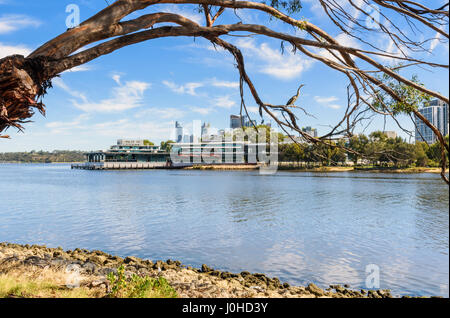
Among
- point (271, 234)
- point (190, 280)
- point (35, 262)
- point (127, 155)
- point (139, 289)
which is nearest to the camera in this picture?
point (139, 289)

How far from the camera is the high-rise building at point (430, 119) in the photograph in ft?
17.4

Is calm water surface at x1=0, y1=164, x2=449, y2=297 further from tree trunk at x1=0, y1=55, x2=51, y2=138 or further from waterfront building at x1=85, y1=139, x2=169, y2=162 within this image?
waterfront building at x1=85, y1=139, x2=169, y2=162

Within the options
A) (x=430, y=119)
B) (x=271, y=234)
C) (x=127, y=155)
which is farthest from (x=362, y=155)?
(x=127, y=155)

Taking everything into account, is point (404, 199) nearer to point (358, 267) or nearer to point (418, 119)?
point (358, 267)

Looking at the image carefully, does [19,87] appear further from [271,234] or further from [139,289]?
[271,234]

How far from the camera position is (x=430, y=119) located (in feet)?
20.8

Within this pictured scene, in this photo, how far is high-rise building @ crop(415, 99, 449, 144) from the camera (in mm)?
5312

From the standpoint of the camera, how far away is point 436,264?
11.6m

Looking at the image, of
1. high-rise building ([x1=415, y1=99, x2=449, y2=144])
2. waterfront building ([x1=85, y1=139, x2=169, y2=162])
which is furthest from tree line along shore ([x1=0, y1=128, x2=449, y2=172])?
waterfront building ([x1=85, y1=139, x2=169, y2=162])

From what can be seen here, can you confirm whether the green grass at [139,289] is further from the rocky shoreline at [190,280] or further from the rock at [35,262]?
the rock at [35,262]

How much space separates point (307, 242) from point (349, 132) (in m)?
9.53

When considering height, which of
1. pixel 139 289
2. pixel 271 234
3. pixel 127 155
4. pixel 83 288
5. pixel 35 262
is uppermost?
pixel 127 155

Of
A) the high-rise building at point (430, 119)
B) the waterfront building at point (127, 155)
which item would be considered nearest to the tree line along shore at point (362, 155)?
the high-rise building at point (430, 119)
